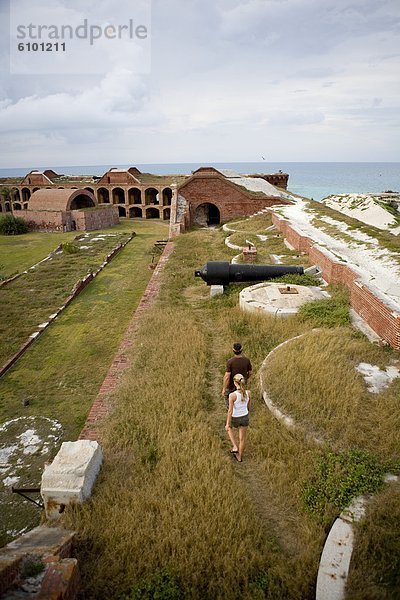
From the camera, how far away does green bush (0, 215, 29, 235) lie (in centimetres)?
3194

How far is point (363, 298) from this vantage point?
26.2 feet

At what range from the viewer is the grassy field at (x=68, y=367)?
6.12 metres

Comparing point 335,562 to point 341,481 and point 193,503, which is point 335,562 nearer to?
point 341,481

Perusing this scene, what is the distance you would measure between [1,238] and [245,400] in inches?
1218

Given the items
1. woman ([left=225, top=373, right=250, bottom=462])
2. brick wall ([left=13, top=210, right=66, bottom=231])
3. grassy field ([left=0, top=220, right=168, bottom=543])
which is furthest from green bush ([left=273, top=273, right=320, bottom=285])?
brick wall ([left=13, top=210, right=66, bottom=231])

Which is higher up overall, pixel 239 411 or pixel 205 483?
pixel 239 411

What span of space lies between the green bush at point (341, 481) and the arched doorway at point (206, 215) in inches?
1061

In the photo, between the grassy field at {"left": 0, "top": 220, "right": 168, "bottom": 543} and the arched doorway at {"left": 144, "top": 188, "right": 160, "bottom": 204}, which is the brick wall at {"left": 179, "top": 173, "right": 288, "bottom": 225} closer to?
the arched doorway at {"left": 144, "top": 188, "right": 160, "bottom": 204}

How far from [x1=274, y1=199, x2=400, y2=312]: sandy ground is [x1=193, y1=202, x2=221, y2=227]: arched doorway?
1255 centimetres

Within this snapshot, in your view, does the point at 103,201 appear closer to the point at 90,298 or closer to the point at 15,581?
the point at 90,298

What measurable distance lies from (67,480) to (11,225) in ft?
106

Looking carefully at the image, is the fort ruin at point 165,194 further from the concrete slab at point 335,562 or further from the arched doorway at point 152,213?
the concrete slab at point 335,562

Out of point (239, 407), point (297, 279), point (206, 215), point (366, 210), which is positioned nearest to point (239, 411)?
point (239, 407)

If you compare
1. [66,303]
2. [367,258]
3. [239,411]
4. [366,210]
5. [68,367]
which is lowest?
[68,367]
